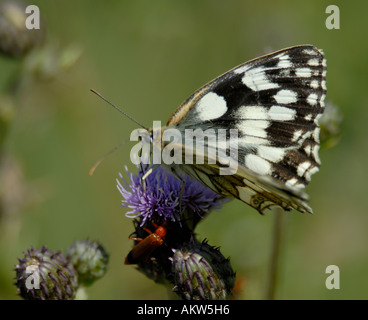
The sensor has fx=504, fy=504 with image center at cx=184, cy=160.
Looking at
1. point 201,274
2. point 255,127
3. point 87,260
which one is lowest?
point 201,274

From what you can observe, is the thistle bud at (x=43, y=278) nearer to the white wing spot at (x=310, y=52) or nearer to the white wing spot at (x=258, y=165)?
the white wing spot at (x=258, y=165)

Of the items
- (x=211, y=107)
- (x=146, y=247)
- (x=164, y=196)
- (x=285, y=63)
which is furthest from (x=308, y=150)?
(x=146, y=247)

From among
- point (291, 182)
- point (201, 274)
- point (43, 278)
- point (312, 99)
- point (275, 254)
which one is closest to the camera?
point (201, 274)

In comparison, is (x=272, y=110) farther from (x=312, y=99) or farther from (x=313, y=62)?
(x=313, y=62)

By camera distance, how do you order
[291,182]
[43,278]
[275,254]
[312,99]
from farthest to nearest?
1. [275,254]
2. [312,99]
3. [291,182]
4. [43,278]

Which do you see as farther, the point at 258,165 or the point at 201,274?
the point at 258,165

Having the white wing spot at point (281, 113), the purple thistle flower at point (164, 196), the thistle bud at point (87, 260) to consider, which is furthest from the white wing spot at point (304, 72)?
the thistle bud at point (87, 260)

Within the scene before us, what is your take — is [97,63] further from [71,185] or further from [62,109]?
[71,185]
